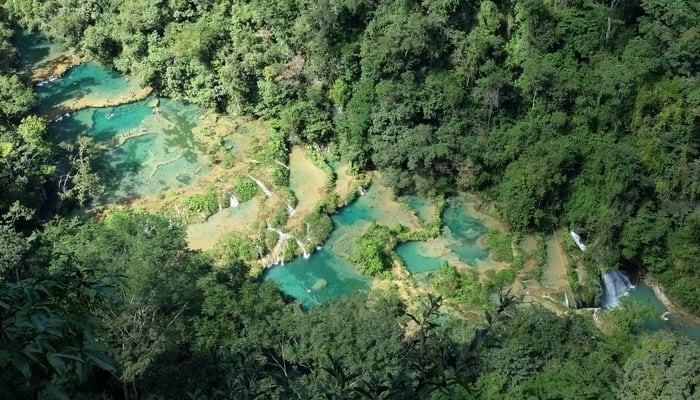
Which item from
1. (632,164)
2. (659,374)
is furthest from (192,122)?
(659,374)

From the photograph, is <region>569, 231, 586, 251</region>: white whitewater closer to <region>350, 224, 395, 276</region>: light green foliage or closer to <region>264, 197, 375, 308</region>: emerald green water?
<region>350, 224, 395, 276</region>: light green foliage

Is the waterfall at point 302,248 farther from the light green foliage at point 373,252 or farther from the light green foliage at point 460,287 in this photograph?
the light green foliage at point 460,287

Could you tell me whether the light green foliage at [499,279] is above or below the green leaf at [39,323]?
below

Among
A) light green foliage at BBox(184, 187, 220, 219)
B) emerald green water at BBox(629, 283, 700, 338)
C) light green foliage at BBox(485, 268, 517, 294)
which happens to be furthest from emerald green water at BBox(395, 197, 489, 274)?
light green foliage at BBox(184, 187, 220, 219)

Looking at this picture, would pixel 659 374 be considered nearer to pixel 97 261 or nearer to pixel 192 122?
pixel 97 261

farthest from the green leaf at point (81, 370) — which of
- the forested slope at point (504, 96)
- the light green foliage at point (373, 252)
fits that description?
the forested slope at point (504, 96)

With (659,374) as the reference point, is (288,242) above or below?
below

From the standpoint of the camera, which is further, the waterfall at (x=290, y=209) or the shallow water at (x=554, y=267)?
the waterfall at (x=290, y=209)
